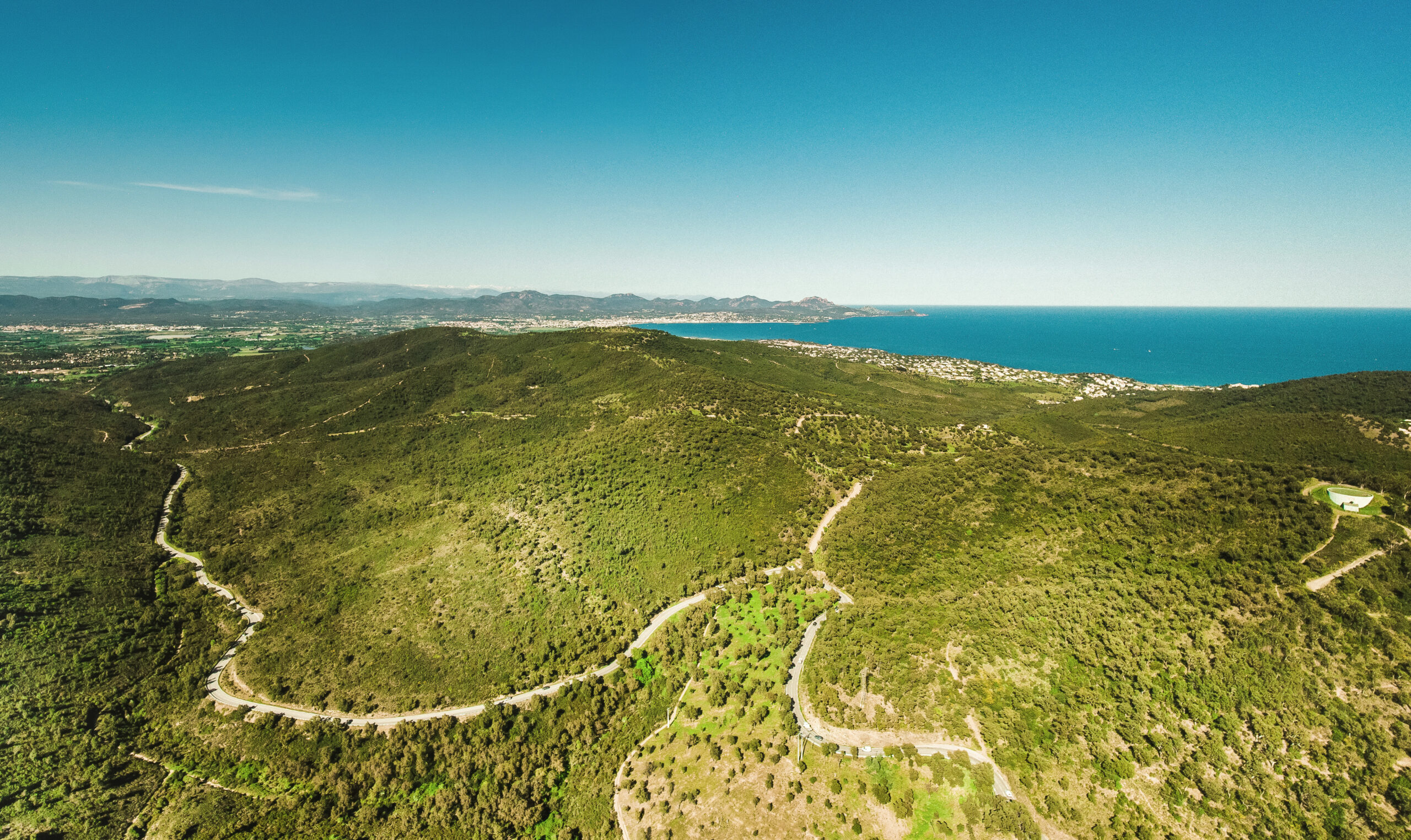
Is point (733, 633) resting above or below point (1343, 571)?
below

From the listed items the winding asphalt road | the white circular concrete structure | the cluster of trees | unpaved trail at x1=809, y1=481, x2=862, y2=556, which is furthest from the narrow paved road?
the white circular concrete structure

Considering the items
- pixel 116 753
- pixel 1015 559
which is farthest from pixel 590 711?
pixel 1015 559

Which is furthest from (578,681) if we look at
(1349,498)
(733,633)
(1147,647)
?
(1349,498)

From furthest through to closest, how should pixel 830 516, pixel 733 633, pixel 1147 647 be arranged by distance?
1. pixel 830 516
2. pixel 733 633
3. pixel 1147 647

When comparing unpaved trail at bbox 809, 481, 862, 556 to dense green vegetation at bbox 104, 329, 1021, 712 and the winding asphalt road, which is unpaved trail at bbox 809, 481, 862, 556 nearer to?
the winding asphalt road

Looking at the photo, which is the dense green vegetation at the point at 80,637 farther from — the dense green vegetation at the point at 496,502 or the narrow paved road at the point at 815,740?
the narrow paved road at the point at 815,740

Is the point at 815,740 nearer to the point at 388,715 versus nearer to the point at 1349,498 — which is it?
the point at 388,715
